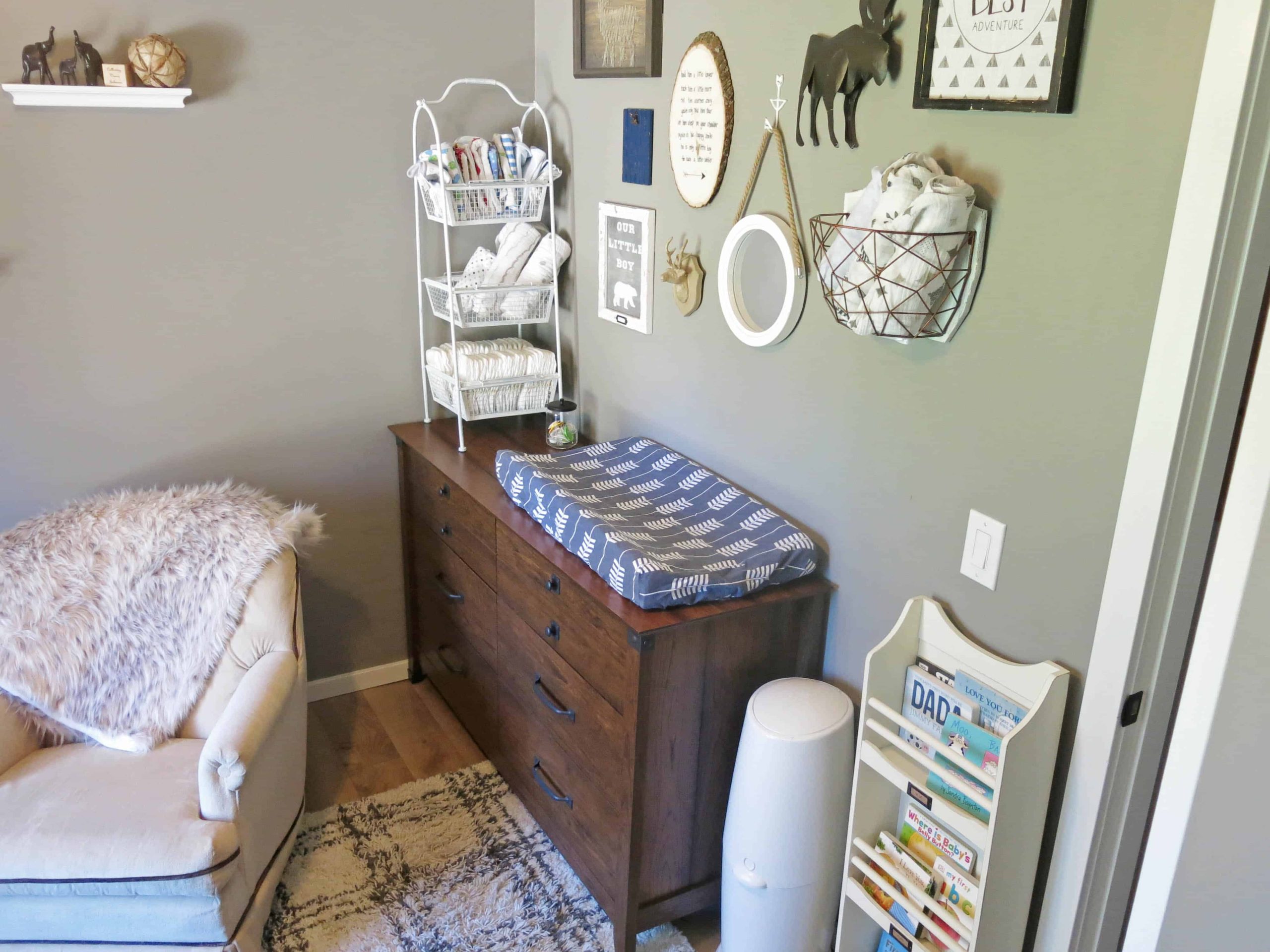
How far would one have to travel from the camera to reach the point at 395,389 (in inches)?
112

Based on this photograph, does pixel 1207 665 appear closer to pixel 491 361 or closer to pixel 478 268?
pixel 491 361

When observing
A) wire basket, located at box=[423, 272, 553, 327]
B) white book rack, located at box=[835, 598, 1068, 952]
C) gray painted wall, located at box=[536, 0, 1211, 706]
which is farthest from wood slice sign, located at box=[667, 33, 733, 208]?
white book rack, located at box=[835, 598, 1068, 952]

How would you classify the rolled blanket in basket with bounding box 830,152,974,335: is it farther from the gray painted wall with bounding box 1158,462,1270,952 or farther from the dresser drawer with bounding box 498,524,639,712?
the dresser drawer with bounding box 498,524,639,712

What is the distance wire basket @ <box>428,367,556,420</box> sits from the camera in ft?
8.70

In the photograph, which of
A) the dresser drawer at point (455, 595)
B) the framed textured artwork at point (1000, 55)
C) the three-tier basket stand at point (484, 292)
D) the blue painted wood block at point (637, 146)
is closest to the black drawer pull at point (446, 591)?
the dresser drawer at point (455, 595)

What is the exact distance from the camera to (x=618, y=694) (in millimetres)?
1834

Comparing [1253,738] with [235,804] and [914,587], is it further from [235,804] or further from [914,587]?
[235,804]

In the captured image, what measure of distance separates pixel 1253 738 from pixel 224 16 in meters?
2.57

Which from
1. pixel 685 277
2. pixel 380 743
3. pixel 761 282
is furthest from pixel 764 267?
pixel 380 743

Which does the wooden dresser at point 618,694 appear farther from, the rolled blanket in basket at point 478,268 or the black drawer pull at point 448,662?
the rolled blanket in basket at point 478,268

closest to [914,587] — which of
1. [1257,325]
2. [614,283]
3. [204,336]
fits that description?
[1257,325]

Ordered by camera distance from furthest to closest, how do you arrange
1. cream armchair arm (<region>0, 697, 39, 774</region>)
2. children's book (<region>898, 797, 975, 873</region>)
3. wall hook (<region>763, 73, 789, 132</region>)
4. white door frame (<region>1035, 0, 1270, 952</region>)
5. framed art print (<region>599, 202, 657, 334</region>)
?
1. framed art print (<region>599, 202, 657, 334</region>)
2. cream armchair arm (<region>0, 697, 39, 774</region>)
3. wall hook (<region>763, 73, 789, 132</region>)
4. children's book (<region>898, 797, 975, 873</region>)
5. white door frame (<region>1035, 0, 1270, 952</region>)

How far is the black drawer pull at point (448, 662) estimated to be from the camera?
2.65m

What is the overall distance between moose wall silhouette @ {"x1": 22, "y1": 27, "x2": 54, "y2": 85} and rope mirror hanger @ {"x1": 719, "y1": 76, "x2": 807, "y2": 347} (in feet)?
5.13
